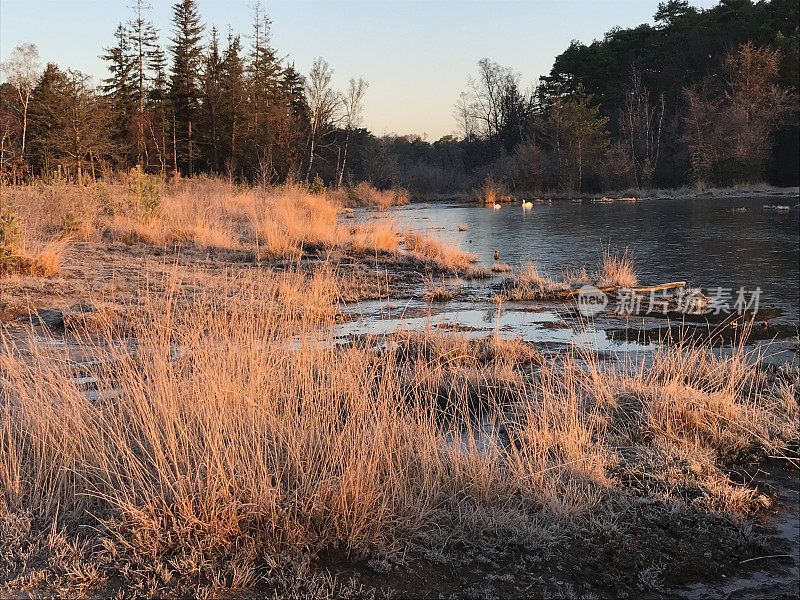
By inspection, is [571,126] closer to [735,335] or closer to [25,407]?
[735,335]

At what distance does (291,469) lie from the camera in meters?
3.13

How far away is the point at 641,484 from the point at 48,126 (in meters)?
27.7

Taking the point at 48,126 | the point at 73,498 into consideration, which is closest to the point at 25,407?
the point at 73,498

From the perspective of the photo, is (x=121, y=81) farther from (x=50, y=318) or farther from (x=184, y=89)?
(x=50, y=318)

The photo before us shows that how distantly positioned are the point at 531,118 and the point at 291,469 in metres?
60.3

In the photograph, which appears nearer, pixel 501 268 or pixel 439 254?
pixel 501 268

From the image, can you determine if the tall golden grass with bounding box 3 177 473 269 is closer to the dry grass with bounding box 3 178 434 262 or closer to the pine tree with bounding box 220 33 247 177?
the dry grass with bounding box 3 178 434 262

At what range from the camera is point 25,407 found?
3.54 meters

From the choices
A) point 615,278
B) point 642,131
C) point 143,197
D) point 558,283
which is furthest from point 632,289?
point 642,131

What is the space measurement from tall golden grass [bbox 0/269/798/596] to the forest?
21198mm

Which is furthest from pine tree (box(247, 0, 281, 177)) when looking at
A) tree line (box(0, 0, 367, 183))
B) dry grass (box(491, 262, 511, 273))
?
dry grass (box(491, 262, 511, 273))

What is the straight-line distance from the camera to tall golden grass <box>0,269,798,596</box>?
8.84ft

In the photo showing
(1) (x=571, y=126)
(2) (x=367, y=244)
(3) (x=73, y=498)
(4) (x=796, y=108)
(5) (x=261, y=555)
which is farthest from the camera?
(1) (x=571, y=126)

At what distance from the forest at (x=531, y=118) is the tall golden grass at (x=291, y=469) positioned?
21198 millimetres
